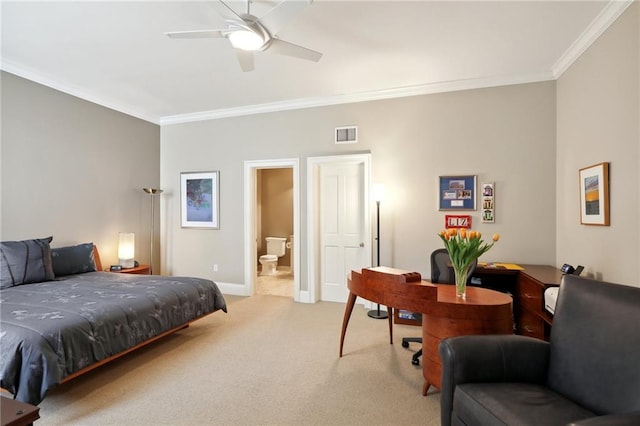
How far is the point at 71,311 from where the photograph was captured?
2.40 metres

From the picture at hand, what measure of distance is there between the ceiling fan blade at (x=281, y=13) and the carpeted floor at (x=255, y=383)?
107 inches

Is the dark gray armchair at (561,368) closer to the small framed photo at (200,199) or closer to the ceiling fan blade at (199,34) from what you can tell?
the ceiling fan blade at (199,34)

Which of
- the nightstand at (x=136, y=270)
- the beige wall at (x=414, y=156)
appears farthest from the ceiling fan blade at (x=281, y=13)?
the nightstand at (x=136, y=270)

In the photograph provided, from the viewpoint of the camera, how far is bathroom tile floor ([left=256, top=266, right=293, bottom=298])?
5414mm

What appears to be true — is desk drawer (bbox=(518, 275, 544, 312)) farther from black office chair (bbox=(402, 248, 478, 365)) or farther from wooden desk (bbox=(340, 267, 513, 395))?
wooden desk (bbox=(340, 267, 513, 395))

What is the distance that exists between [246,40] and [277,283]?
454cm

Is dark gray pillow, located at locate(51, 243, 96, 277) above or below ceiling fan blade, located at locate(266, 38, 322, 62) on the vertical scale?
below

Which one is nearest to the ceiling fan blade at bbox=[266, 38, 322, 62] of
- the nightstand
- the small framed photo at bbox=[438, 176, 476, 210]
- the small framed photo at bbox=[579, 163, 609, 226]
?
the small framed photo at bbox=[438, 176, 476, 210]

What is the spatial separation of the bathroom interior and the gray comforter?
3.60 m

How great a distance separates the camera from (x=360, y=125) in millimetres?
4504

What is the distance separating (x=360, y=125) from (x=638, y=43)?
2815 mm

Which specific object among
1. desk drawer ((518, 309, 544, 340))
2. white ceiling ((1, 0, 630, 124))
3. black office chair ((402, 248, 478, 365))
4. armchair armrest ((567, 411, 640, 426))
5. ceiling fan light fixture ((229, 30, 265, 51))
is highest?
white ceiling ((1, 0, 630, 124))

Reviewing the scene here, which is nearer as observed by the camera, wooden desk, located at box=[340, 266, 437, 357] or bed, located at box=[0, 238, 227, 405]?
bed, located at box=[0, 238, 227, 405]

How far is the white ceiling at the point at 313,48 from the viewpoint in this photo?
2.61 metres
